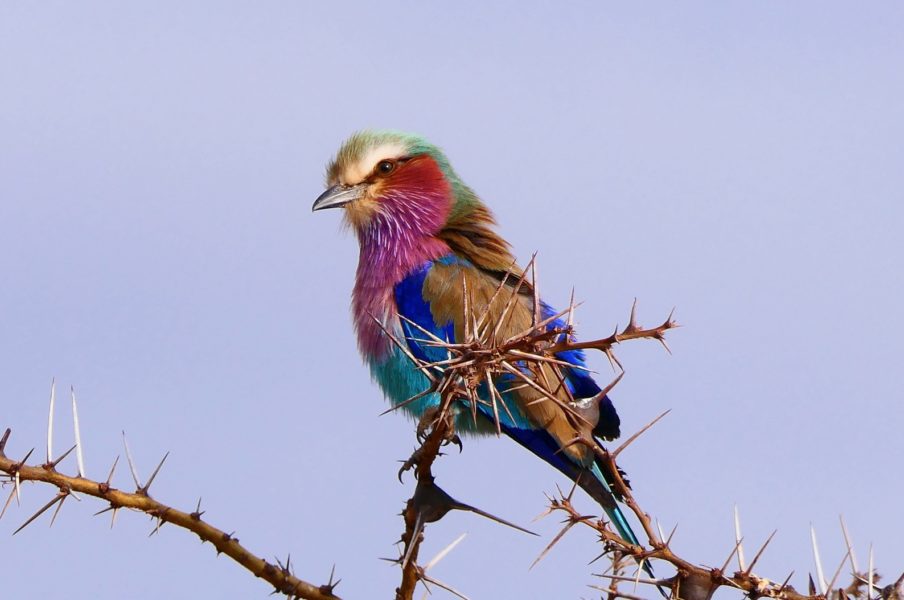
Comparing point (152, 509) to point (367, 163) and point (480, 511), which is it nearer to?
point (480, 511)

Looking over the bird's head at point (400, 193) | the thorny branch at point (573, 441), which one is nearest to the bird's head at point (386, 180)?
the bird's head at point (400, 193)

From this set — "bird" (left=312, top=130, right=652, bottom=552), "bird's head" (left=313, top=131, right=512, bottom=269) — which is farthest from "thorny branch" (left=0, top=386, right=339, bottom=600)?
"bird's head" (left=313, top=131, right=512, bottom=269)

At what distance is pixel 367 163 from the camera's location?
22.0 feet

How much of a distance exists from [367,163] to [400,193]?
28 cm

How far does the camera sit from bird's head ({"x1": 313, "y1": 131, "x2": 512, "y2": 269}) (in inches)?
251

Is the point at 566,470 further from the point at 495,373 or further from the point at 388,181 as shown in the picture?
the point at 495,373

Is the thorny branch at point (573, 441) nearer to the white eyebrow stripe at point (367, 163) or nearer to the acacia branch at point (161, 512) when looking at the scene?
the acacia branch at point (161, 512)

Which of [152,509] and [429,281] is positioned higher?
[429,281]

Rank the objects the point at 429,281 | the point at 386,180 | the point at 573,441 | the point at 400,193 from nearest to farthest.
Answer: the point at 573,441, the point at 429,281, the point at 400,193, the point at 386,180

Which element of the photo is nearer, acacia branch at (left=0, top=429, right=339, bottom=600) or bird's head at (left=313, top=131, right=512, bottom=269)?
acacia branch at (left=0, top=429, right=339, bottom=600)

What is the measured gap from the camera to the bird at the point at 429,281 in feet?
17.4

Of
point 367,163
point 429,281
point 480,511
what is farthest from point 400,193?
point 480,511

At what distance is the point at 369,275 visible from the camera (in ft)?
20.6

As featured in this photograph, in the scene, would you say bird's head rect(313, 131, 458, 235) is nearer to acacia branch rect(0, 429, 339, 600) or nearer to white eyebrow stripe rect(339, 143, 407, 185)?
white eyebrow stripe rect(339, 143, 407, 185)
